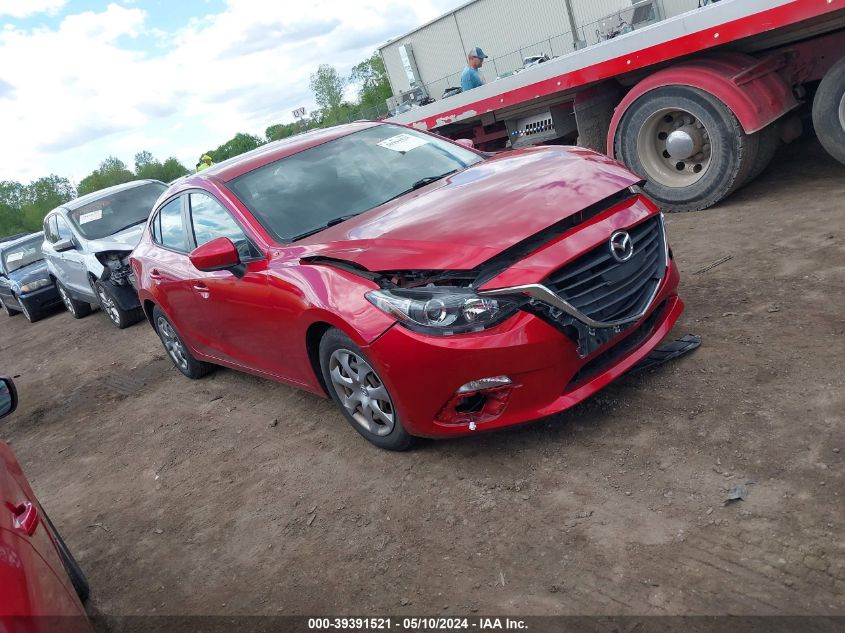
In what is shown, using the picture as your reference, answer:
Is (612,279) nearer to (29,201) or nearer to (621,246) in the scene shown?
(621,246)

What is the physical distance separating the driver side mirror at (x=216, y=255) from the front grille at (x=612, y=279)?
187 cm

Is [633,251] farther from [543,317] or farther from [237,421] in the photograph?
[237,421]

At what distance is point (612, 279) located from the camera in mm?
3400

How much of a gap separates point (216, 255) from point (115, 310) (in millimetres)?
6568

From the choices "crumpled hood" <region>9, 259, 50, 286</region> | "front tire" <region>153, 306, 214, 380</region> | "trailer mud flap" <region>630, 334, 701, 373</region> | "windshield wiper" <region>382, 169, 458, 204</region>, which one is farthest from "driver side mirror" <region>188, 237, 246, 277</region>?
"crumpled hood" <region>9, 259, 50, 286</region>

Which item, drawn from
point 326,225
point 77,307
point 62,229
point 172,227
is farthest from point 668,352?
point 77,307

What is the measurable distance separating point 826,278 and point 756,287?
392 mm

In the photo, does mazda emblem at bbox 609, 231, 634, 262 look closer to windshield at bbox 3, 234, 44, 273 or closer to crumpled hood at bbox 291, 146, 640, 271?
crumpled hood at bbox 291, 146, 640, 271

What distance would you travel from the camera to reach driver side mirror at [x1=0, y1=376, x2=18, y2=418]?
2.60m

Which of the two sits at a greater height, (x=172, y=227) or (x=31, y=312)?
(x=172, y=227)

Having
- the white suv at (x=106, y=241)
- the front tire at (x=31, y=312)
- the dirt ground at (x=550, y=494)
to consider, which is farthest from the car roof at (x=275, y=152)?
the front tire at (x=31, y=312)

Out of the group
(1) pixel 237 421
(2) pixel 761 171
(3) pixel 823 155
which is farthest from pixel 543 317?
(3) pixel 823 155

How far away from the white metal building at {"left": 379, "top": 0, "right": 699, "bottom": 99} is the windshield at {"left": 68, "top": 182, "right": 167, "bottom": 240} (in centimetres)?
2679

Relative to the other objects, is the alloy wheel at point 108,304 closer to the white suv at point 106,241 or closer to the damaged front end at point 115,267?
the white suv at point 106,241
